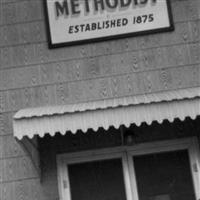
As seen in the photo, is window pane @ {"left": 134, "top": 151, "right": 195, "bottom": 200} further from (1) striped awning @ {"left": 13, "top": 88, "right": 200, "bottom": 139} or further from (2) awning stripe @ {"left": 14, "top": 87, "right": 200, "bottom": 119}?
(1) striped awning @ {"left": 13, "top": 88, "right": 200, "bottom": 139}

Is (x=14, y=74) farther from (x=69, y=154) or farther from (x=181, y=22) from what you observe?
(x=181, y=22)

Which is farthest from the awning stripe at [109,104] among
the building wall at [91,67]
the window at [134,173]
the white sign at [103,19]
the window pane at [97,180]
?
the white sign at [103,19]

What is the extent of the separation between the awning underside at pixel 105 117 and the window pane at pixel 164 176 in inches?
38.6

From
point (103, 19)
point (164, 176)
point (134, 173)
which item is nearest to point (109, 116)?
point (134, 173)

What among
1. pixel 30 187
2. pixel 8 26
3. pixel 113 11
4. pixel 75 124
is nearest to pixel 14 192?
pixel 30 187

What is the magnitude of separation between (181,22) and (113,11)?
84 centimetres

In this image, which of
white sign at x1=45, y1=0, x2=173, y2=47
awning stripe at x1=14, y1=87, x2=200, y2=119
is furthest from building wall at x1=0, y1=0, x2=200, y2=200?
awning stripe at x1=14, y1=87, x2=200, y2=119

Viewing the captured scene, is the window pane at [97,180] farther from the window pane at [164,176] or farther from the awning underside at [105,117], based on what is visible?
the awning underside at [105,117]

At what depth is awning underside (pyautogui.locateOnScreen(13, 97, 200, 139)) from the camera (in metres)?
4.93

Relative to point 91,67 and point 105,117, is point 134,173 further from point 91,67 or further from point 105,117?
point 91,67

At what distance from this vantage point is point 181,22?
A: 6.14 meters

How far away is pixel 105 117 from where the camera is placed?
495 centimetres

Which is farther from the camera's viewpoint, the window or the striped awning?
the window

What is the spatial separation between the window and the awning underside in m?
0.93
